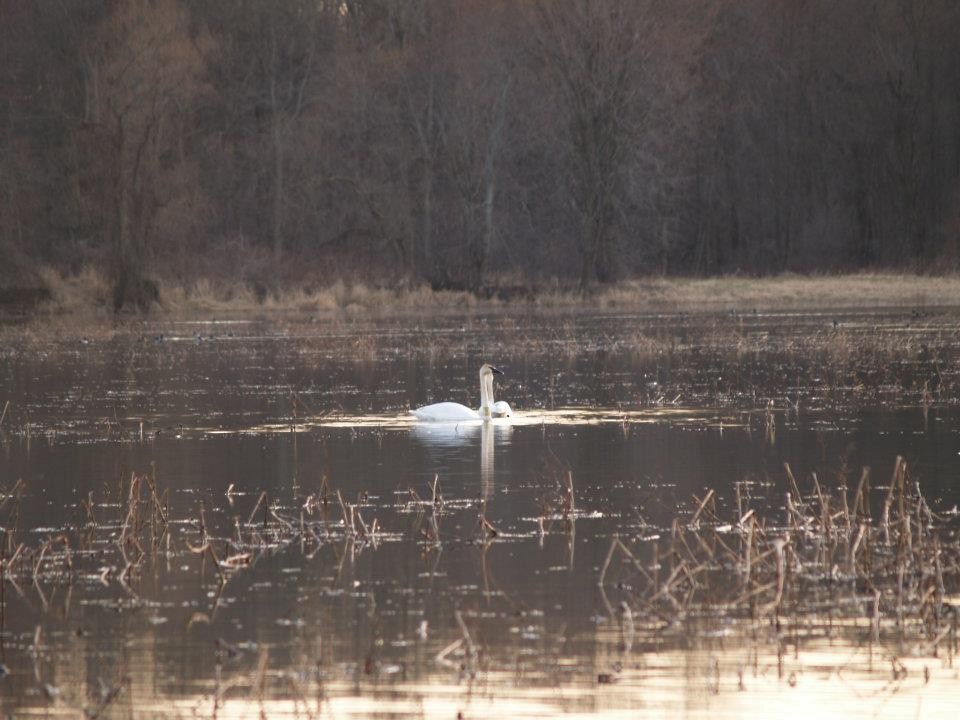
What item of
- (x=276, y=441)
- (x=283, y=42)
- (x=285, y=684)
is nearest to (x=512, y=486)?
(x=276, y=441)

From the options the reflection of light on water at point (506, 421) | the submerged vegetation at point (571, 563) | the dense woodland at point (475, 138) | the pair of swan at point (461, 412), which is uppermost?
the dense woodland at point (475, 138)

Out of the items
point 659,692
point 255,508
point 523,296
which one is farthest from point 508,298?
point 659,692

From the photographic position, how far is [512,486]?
13945 mm

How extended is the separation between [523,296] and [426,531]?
42.6 meters

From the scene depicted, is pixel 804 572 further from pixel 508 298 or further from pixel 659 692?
pixel 508 298

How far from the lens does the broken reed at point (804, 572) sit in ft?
28.9

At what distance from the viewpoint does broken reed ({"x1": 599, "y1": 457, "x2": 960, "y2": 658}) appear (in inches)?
346

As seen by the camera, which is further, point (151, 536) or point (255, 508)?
point (255, 508)

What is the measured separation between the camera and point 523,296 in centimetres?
5366

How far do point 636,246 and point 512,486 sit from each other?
5049 centimetres

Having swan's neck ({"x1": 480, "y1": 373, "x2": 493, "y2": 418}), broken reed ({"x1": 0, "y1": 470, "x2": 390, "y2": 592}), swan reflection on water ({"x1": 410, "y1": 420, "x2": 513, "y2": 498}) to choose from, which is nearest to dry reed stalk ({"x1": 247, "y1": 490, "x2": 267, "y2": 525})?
broken reed ({"x1": 0, "y1": 470, "x2": 390, "y2": 592})

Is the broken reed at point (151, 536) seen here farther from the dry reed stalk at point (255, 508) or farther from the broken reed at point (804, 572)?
the broken reed at point (804, 572)

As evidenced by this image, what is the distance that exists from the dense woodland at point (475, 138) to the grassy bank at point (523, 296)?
51.8 inches

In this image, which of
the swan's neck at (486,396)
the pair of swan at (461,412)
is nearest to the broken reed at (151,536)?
the pair of swan at (461,412)
